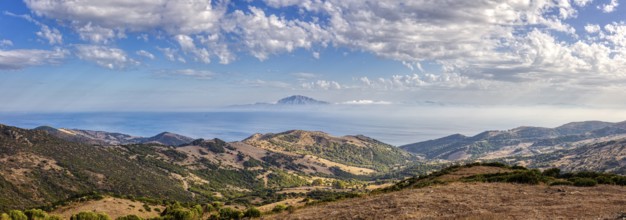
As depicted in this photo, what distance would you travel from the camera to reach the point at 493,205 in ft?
85.1

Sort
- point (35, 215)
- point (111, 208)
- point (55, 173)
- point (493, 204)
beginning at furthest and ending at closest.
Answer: point (55, 173), point (111, 208), point (35, 215), point (493, 204)

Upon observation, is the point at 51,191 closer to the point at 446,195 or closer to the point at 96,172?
the point at 96,172

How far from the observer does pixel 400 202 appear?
97.2ft

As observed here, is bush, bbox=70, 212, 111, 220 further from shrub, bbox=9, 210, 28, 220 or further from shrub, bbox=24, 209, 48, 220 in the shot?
shrub, bbox=9, 210, 28, 220

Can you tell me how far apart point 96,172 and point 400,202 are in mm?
152581

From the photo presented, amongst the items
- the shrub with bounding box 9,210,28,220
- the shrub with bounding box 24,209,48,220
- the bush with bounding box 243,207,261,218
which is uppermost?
the bush with bounding box 243,207,261,218

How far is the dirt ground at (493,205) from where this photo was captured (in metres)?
22.8

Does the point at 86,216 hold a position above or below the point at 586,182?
below

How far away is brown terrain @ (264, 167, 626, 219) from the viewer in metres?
22.8

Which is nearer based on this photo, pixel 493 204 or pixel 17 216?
pixel 493 204

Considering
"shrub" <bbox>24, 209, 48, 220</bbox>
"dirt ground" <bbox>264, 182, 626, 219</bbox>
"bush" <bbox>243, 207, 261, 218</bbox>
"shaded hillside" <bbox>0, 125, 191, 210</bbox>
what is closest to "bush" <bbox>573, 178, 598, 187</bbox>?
"dirt ground" <bbox>264, 182, 626, 219</bbox>

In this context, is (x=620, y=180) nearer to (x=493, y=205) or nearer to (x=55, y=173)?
(x=493, y=205)

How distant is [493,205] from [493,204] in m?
0.40

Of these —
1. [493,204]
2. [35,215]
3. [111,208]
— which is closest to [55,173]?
[111,208]
